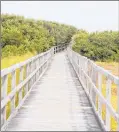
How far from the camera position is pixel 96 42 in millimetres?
47438

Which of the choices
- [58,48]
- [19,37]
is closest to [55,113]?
[19,37]

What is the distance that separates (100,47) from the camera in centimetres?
4694

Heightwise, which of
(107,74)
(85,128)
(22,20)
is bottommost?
(85,128)

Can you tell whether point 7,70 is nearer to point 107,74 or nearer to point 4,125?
point 4,125

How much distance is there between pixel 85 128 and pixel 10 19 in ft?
140

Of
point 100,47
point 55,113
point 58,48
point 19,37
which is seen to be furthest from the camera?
point 58,48

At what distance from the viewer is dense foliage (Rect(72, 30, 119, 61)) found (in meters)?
46.2

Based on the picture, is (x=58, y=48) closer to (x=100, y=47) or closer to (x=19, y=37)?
(x=100, y=47)

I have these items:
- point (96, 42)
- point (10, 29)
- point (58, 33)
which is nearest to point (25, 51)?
point (10, 29)

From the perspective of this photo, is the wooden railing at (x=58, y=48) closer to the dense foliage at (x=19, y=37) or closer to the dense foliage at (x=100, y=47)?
the dense foliage at (x=19, y=37)

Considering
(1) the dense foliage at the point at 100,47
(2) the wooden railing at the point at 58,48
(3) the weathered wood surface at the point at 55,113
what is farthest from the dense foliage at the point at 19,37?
(3) the weathered wood surface at the point at 55,113

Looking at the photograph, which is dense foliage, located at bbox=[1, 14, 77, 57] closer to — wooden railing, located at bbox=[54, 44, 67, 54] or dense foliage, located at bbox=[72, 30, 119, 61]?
wooden railing, located at bbox=[54, 44, 67, 54]

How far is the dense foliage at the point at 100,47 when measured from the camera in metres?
46.2

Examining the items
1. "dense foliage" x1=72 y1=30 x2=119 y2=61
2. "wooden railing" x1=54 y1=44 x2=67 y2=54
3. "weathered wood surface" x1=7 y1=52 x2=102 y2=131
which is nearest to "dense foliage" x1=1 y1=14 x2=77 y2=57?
"wooden railing" x1=54 y1=44 x2=67 y2=54
